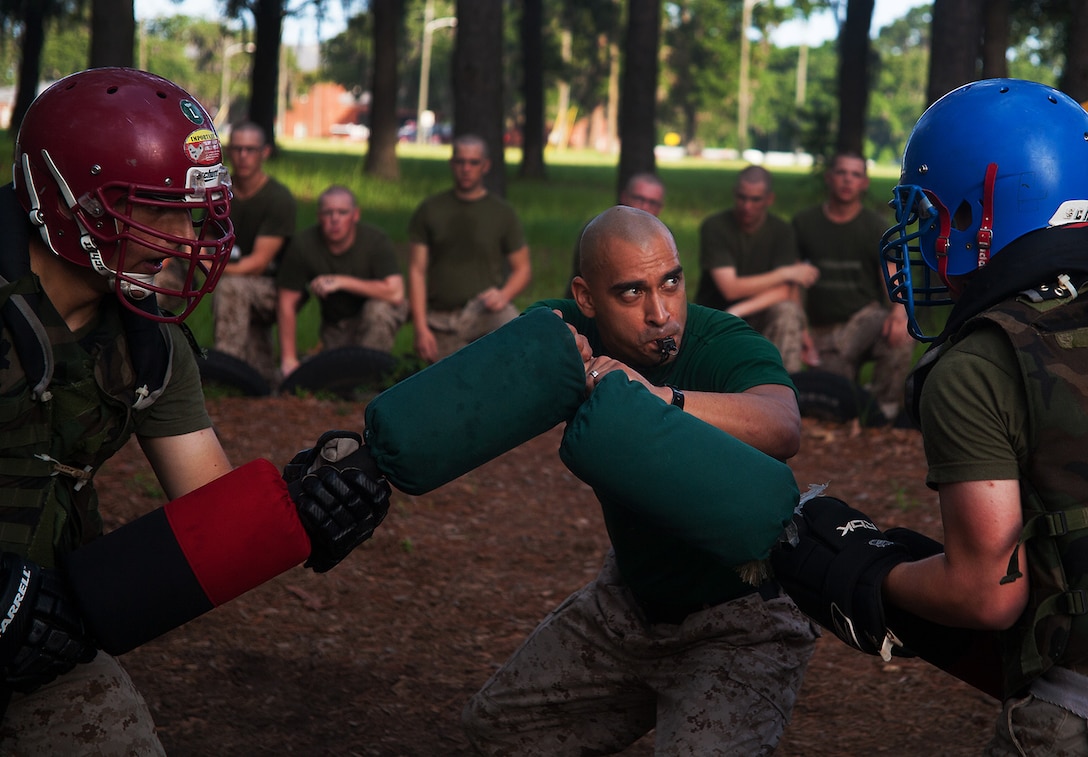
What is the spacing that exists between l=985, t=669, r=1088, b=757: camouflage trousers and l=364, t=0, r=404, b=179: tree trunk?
959 inches

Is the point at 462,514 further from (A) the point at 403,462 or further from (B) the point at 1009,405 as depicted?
(B) the point at 1009,405

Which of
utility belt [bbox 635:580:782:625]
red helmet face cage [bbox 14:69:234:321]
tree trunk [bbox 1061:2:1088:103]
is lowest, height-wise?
utility belt [bbox 635:580:782:625]

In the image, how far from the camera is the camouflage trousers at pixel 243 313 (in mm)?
9961

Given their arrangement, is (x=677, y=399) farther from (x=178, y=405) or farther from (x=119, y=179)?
(x=119, y=179)

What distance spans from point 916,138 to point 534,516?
16.0ft

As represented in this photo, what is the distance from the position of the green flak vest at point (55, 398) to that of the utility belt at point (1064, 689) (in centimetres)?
231

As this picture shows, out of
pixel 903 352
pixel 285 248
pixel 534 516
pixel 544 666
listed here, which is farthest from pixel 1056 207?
pixel 285 248

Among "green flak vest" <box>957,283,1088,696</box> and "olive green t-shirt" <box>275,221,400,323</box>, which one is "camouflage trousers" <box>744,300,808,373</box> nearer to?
"olive green t-shirt" <box>275,221,400,323</box>

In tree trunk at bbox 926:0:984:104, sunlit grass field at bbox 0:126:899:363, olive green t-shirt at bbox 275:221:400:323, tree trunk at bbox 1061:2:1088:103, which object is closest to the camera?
tree trunk at bbox 1061:2:1088:103

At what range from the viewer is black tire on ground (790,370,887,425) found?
9.17 metres

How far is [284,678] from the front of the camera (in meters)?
5.15

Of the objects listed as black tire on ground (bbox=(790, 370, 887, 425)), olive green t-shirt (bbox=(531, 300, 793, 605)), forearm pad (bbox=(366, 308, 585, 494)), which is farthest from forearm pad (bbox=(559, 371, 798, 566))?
black tire on ground (bbox=(790, 370, 887, 425))

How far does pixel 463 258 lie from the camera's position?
10.3m

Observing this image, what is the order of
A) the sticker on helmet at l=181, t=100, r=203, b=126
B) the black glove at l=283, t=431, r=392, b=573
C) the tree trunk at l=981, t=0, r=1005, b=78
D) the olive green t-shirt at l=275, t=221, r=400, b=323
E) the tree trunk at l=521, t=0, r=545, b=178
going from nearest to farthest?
the black glove at l=283, t=431, r=392, b=573, the sticker on helmet at l=181, t=100, r=203, b=126, the olive green t-shirt at l=275, t=221, r=400, b=323, the tree trunk at l=981, t=0, r=1005, b=78, the tree trunk at l=521, t=0, r=545, b=178
